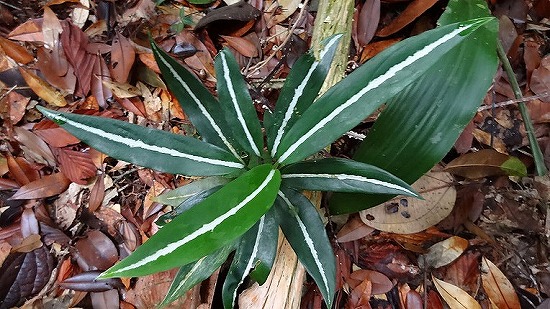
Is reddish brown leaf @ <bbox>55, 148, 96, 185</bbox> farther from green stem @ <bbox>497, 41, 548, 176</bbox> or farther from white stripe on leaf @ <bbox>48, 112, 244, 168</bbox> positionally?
green stem @ <bbox>497, 41, 548, 176</bbox>

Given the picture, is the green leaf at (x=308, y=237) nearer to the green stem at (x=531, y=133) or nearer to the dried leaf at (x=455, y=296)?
the dried leaf at (x=455, y=296)

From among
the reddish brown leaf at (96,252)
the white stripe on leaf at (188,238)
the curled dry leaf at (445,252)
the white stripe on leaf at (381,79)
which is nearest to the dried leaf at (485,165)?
the curled dry leaf at (445,252)

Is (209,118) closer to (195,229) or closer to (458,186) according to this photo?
(195,229)

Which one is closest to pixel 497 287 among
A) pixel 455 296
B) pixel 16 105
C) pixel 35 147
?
pixel 455 296

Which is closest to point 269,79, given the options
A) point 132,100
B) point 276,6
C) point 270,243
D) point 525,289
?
point 276,6

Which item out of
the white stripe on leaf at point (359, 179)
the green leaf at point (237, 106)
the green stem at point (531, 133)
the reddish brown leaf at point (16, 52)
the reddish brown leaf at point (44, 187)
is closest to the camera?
the white stripe on leaf at point (359, 179)

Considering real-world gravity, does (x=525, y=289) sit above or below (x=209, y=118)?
below

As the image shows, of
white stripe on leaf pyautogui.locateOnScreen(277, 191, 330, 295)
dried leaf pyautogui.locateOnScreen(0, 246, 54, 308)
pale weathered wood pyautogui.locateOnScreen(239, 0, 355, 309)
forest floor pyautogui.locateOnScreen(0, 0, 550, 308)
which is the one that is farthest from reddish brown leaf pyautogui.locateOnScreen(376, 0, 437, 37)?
dried leaf pyautogui.locateOnScreen(0, 246, 54, 308)
